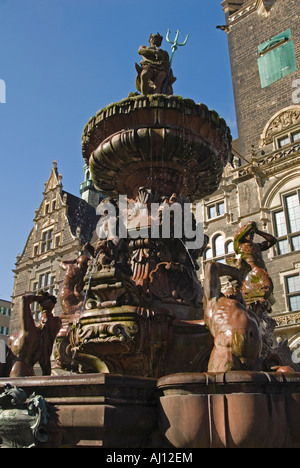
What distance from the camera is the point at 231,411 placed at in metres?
3.31

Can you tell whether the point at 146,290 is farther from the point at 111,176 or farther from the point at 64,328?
the point at 111,176

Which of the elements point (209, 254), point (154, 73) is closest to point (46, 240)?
Result: point (209, 254)

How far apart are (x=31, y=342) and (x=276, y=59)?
26731mm

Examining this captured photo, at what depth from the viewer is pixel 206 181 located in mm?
8266

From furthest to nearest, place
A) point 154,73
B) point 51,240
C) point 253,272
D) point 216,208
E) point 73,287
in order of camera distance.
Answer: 1. point 51,240
2. point 216,208
3. point 154,73
4. point 73,287
5. point 253,272

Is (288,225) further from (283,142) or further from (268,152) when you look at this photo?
(283,142)

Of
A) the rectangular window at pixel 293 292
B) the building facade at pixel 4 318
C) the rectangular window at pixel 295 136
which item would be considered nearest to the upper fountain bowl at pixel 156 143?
the rectangular window at pixel 293 292

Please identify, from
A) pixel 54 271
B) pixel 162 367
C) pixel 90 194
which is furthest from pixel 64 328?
pixel 90 194

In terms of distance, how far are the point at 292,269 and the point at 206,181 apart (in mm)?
15144

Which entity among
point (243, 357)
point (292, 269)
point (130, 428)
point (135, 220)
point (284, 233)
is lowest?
point (130, 428)

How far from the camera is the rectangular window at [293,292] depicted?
70.7ft

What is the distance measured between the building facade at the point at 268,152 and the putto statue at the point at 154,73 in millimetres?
15357

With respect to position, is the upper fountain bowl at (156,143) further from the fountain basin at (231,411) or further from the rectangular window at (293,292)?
the rectangular window at (293,292)

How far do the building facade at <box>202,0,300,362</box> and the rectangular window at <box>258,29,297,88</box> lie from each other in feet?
0.19
